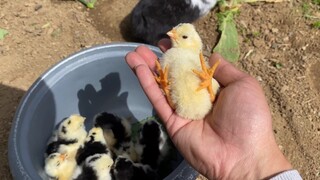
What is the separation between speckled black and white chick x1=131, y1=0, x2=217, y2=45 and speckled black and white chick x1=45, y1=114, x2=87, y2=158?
1.04m

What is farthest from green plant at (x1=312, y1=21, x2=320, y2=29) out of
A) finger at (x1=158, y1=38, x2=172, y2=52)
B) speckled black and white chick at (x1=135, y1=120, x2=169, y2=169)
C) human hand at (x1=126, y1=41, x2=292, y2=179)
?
speckled black and white chick at (x1=135, y1=120, x2=169, y2=169)

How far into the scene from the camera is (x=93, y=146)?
3152mm

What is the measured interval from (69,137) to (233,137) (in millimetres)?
1182

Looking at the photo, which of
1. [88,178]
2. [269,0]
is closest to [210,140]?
[88,178]

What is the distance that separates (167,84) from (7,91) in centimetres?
158

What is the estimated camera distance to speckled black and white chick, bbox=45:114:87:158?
3.18 metres

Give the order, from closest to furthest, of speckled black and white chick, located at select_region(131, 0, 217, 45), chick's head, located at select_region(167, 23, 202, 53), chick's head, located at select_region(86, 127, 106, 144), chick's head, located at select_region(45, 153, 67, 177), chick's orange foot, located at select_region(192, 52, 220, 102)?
chick's orange foot, located at select_region(192, 52, 220, 102) → chick's head, located at select_region(167, 23, 202, 53) → chick's head, located at select_region(45, 153, 67, 177) → chick's head, located at select_region(86, 127, 106, 144) → speckled black and white chick, located at select_region(131, 0, 217, 45)

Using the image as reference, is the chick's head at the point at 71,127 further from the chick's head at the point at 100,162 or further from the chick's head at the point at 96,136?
the chick's head at the point at 100,162

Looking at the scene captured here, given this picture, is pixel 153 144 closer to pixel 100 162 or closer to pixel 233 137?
pixel 100 162

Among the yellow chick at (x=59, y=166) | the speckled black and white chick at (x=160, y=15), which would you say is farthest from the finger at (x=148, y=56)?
the speckled black and white chick at (x=160, y=15)

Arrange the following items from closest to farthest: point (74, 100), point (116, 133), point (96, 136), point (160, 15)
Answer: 1. point (96, 136)
2. point (116, 133)
3. point (74, 100)
4. point (160, 15)

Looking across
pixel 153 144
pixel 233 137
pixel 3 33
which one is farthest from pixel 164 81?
pixel 3 33

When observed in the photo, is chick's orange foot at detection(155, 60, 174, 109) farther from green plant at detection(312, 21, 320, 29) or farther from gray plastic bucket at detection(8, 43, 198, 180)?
green plant at detection(312, 21, 320, 29)

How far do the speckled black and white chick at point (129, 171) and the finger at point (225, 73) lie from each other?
72cm
